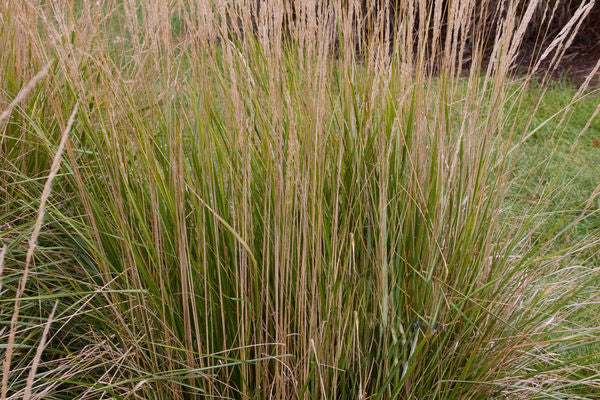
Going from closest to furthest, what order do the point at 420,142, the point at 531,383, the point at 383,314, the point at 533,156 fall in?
the point at 383,314
the point at 420,142
the point at 531,383
the point at 533,156

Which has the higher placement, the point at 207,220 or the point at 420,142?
the point at 420,142

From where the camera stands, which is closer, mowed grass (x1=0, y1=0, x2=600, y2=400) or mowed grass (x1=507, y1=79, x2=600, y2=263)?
mowed grass (x1=0, y1=0, x2=600, y2=400)

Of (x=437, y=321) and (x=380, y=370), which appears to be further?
(x=437, y=321)

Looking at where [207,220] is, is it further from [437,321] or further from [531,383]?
[531,383]

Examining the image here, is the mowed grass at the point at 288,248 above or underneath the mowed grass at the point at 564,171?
above

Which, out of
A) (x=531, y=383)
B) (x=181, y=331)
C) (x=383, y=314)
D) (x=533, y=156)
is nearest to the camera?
(x=383, y=314)

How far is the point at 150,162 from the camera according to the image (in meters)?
1.71

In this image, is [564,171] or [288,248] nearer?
[288,248]

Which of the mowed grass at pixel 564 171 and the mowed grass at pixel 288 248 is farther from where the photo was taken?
the mowed grass at pixel 564 171

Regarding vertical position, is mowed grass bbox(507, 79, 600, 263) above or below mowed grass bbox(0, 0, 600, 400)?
below

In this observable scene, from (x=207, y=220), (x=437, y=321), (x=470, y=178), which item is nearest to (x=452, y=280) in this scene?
(x=437, y=321)

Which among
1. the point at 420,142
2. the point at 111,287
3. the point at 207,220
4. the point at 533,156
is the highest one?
the point at 420,142

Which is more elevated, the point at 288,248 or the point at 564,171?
the point at 288,248

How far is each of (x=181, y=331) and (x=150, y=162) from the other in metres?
0.48
